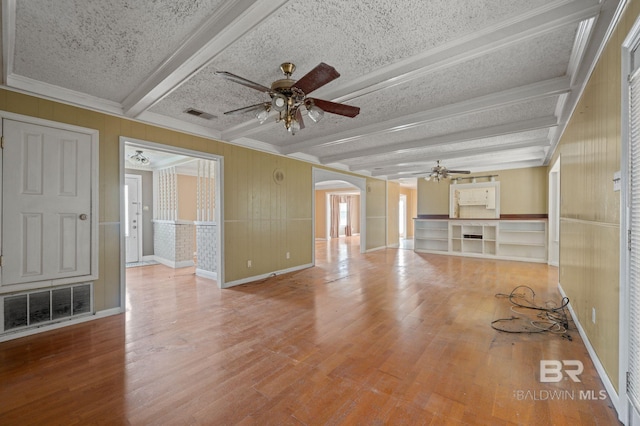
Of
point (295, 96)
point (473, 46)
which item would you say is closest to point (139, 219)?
point (295, 96)

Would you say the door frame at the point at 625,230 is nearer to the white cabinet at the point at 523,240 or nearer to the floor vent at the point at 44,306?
the floor vent at the point at 44,306

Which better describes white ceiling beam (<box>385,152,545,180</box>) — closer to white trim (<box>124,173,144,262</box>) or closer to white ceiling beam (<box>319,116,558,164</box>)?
white ceiling beam (<box>319,116,558,164</box>)

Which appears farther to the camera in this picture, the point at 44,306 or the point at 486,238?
the point at 486,238

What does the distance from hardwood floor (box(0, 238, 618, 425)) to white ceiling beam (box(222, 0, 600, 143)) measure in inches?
102

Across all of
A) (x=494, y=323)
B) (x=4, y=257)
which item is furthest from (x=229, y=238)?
(x=494, y=323)

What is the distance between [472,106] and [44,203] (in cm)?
514

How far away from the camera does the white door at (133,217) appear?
274 inches

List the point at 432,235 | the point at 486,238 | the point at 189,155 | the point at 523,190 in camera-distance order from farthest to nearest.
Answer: the point at 432,235 → the point at 486,238 → the point at 523,190 → the point at 189,155

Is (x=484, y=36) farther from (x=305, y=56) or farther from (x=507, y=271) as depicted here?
(x=507, y=271)

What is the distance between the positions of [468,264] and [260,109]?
639 centimetres

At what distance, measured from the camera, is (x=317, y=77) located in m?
2.07

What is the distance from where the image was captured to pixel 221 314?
11.3ft
